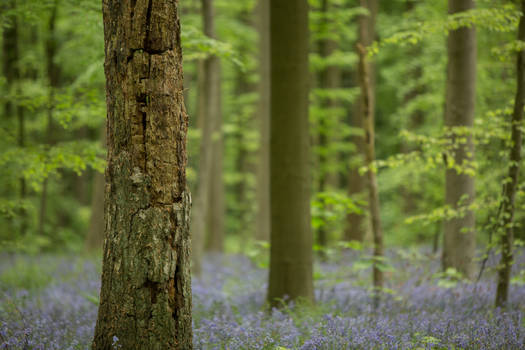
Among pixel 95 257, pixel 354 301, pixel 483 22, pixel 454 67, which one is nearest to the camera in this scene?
pixel 483 22

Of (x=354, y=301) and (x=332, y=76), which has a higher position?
(x=332, y=76)

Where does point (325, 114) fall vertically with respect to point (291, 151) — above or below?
above

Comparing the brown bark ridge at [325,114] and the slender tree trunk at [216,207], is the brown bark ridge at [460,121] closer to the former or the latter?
the brown bark ridge at [325,114]

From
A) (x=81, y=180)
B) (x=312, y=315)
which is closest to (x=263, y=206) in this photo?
(x=312, y=315)

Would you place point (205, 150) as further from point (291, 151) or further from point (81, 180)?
point (81, 180)

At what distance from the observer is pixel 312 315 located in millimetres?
5613

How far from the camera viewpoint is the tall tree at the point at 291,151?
246 inches

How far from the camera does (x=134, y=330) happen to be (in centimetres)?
354

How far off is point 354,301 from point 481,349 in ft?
8.87

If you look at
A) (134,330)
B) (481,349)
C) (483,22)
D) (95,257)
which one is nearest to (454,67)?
(483,22)

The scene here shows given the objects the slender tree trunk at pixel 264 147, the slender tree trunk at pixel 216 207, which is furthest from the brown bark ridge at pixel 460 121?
the slender tree trunk at pixel 216 207

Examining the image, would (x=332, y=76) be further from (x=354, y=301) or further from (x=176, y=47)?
(x=176, y=47)

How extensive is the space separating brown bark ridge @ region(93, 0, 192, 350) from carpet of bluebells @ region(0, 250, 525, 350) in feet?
2.88

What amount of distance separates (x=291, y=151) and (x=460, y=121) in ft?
13.2
